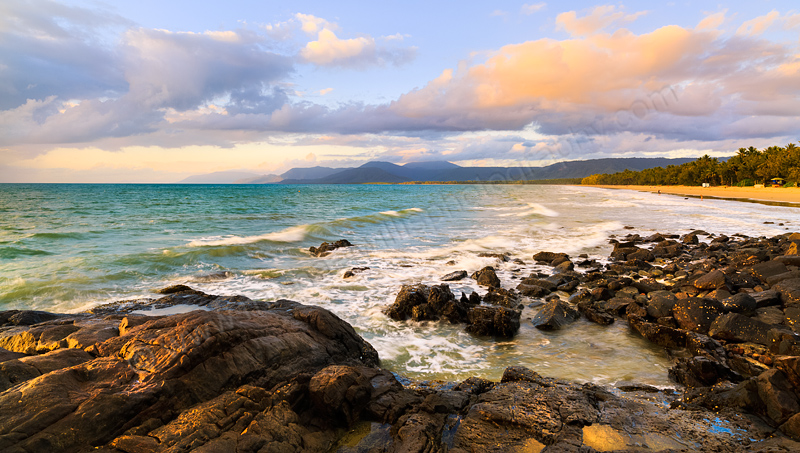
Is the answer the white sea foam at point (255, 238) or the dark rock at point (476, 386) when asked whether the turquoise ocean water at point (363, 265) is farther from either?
the dark rock at point (476, 386)

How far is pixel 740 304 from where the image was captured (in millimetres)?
8086

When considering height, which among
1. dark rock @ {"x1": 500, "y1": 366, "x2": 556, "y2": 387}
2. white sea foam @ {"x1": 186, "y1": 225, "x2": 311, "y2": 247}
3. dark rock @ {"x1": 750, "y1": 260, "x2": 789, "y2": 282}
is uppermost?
dark rock @ {"x1": 750, "y1": 260, "x2": 789, "y2": 282}

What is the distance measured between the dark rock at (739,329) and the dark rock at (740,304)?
2.60 ft

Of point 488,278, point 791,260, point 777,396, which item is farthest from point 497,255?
point 777,396

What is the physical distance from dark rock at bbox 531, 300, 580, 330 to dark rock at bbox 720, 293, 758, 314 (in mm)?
3017

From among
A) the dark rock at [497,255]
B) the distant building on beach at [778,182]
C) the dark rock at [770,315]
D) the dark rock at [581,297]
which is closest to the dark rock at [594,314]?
the dark rock at [581,297]

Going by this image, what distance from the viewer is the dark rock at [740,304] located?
26.1 feet

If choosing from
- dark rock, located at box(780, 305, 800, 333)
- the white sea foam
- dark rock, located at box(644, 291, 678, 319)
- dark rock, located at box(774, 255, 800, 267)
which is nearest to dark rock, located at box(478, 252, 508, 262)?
dark rock, located at box(644, 291, 678, 319)

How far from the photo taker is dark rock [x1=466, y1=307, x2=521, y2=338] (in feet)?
27.2

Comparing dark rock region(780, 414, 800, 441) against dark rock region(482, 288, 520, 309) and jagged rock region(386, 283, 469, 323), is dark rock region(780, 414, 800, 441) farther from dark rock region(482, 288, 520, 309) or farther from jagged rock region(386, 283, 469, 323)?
dark rock region(482, 288, 520, 309)

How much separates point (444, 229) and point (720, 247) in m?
15.8

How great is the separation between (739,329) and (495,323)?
4605mm

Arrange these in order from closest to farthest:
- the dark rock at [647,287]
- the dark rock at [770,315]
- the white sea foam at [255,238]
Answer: the dark rock at [770,315]
the dark rock at [647,287]
the white sea foam at [255,238]

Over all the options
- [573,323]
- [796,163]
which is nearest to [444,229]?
[573,323]
